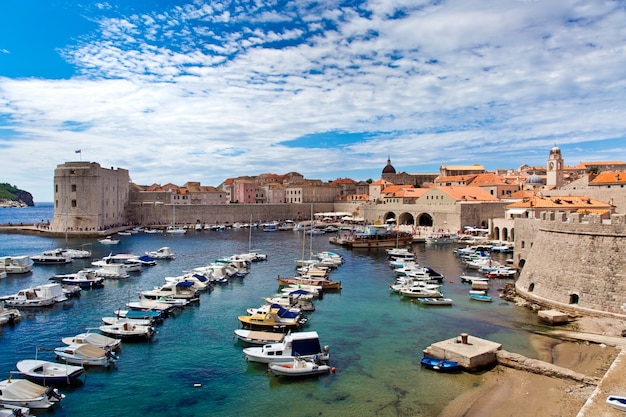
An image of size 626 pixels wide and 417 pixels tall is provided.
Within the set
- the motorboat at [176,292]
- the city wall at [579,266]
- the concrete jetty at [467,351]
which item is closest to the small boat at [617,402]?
the concrete jetty at [467,351]

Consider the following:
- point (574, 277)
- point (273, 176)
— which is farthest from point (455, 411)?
point (273, 176)

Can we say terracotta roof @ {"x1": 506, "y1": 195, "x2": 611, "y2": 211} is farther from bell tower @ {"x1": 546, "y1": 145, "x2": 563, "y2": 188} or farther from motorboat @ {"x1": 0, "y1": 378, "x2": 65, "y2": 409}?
motorboat @ {"x1": 0, "y1": 378, "x2": 65, "y2": 409}

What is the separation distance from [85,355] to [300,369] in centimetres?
735

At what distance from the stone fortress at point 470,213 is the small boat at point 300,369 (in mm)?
11533

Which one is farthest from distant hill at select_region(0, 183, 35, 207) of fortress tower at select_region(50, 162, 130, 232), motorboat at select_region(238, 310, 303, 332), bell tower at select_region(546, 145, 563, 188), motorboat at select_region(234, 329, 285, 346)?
motorboat at select_region(234, 329, 285, 346)

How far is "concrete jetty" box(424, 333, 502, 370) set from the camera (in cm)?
1550

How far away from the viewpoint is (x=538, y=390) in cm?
1386

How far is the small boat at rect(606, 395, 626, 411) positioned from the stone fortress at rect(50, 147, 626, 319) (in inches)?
342

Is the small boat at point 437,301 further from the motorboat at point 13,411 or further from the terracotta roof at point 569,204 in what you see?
the terracotta roof at point 569,204

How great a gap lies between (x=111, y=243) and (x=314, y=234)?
86.2ft

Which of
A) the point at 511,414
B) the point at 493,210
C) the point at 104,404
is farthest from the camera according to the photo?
the point at 493,210

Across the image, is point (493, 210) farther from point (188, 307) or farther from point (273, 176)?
point (273, 176)

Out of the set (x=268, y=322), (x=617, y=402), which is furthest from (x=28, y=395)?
(x=617, y=402)

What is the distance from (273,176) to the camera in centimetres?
12838
